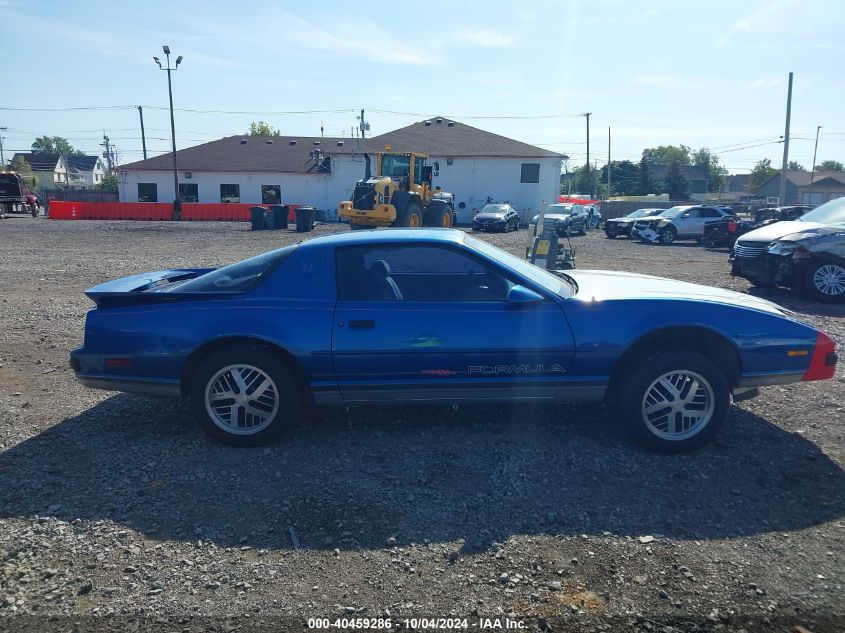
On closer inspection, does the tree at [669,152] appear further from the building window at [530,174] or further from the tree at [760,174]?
the building window at [530,174]

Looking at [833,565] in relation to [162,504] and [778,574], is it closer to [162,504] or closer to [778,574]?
[778,574]

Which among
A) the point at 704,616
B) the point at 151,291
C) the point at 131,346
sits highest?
the point at 151,291

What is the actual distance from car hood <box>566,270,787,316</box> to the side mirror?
36cm

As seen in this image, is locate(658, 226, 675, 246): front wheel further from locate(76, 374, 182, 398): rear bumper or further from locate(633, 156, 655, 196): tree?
locate(633, 156, 655, 196): tree

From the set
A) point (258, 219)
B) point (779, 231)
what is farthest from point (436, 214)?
point (779, 231)

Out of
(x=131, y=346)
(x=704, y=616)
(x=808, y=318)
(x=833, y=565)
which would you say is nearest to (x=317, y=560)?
(x=704, y=616)

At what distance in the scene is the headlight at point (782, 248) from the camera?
35.4ft

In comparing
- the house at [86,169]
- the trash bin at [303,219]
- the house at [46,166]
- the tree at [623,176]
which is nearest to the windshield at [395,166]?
the trash bin at [303,219]

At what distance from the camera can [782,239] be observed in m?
10.9

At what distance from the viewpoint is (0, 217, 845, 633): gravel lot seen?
2.94 meters

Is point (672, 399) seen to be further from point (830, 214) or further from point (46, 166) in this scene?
point (46, 166)

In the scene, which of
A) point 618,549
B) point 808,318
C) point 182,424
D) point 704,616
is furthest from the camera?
point 808,318

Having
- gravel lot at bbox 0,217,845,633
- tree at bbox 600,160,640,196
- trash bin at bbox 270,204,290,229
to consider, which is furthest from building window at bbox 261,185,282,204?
tree at bbox 600,160,640,196

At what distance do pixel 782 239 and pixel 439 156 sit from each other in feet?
107
